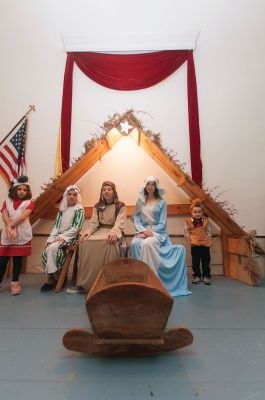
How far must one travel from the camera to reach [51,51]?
4.62 m

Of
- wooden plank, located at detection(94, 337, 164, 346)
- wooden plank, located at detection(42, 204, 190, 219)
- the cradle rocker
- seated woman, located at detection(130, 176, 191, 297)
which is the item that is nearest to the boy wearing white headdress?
wooden plank, located at detection(42, 204, 190, 219)

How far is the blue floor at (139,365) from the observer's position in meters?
1.08

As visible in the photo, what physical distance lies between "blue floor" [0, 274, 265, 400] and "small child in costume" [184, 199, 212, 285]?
116 cm

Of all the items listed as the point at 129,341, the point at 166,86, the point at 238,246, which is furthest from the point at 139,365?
the point at 166,86

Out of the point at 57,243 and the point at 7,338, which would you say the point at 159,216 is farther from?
the point at 7,338

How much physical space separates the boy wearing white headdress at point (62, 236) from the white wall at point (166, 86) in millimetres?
1248

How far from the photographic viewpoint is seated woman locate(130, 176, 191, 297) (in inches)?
108

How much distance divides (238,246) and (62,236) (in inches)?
93.0

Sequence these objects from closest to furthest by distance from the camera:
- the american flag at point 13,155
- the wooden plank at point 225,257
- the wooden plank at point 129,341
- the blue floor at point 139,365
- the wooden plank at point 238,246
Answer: the blue floor at point 139,365
the wooden plank at point 129,341
the wooden plank at point 238,246
the wooden plank at point 225,257
the american flag at point 13,155

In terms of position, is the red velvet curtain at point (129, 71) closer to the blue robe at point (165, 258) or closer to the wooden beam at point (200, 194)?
the wooden beam at point (200, 194)

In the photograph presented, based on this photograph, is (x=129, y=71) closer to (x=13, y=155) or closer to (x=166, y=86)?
(x=166, y=86)

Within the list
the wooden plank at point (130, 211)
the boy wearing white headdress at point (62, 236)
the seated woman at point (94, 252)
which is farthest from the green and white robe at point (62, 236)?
the wooden plank at point (130, 211)

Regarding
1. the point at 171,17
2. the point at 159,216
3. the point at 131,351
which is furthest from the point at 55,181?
the point at 171,17

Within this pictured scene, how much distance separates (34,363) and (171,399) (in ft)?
2.50
